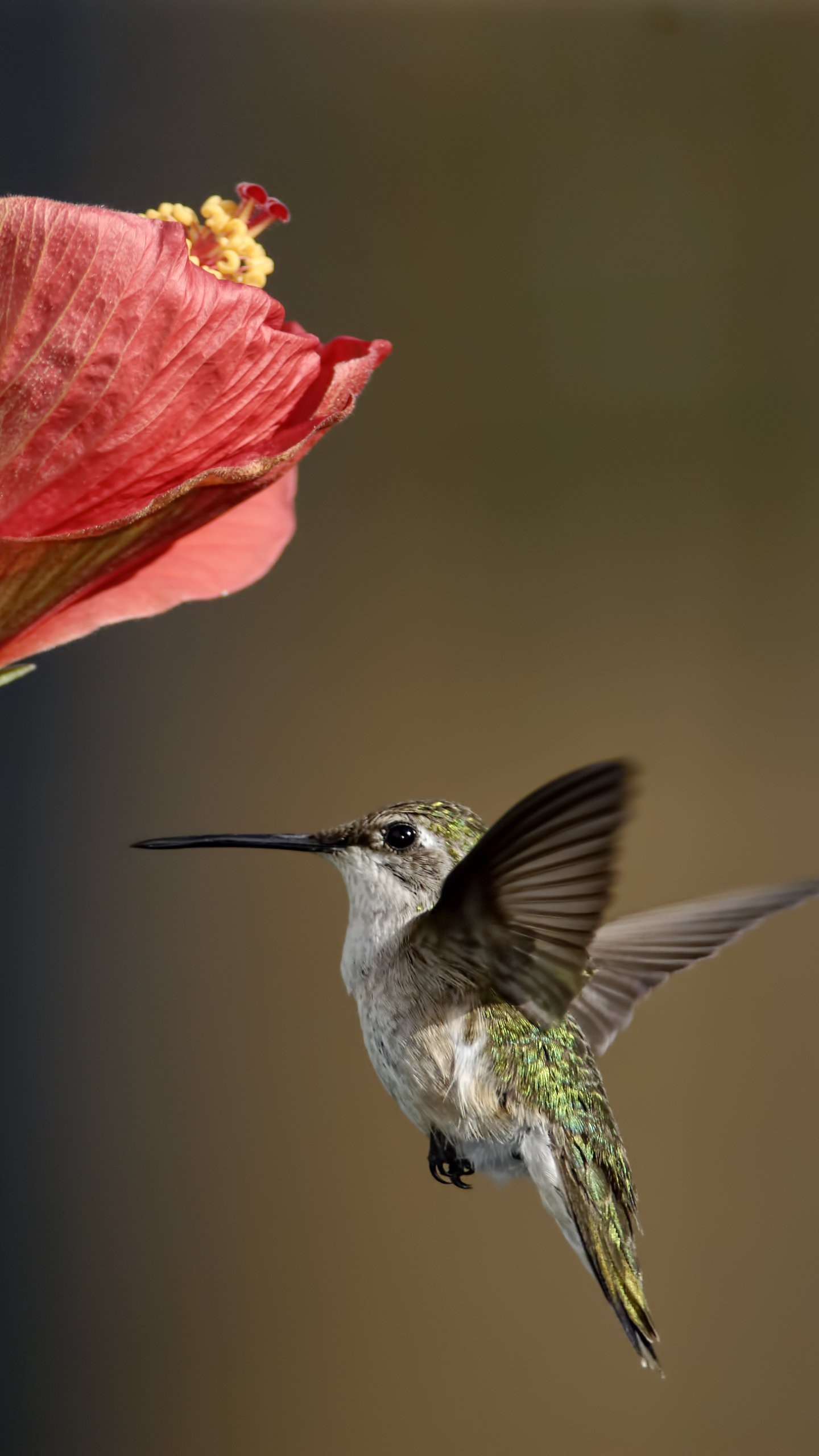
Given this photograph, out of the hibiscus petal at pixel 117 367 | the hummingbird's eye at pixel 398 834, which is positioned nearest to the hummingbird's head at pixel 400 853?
the hummingbird's eye at pixel 398 834

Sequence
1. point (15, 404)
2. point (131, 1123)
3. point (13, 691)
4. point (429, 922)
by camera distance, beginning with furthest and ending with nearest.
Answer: point (131, 1123) < point (13, 691) < point (429, 922) < point (15, 404)

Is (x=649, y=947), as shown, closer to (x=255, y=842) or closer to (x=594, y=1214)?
(x=594, y=1214)

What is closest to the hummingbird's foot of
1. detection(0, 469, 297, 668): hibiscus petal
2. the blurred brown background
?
detection(0, 469, 297, 668): hibiscus petal

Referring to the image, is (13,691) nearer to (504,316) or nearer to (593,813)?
(504,316)

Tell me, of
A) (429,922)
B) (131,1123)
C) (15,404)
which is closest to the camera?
(15,404)

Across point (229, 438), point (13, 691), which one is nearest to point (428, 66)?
point (13, 691)

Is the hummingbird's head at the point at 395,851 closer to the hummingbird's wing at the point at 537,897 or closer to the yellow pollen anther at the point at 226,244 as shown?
the hummingbird's wing at the point at 537,897
